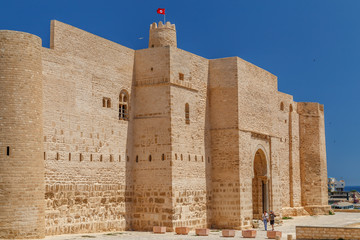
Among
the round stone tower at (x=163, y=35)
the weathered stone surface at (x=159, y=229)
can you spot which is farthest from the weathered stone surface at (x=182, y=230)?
the round stone tower at (x=163, y=35)

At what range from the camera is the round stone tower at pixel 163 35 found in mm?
24438

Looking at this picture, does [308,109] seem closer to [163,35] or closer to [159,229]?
[163,35]

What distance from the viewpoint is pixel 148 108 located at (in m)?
23.4

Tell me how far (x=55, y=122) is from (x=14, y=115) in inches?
79.3

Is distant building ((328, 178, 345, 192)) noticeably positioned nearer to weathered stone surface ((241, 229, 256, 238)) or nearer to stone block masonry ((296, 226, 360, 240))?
weathered stone surface ((241, 229, 256, 238))

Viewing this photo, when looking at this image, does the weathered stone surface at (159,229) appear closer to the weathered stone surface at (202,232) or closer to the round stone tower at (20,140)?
the weathered stone surface at (202,232)

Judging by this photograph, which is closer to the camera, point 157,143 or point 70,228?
point 70,228

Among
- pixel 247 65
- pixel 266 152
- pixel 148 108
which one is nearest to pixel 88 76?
pixel 148 108

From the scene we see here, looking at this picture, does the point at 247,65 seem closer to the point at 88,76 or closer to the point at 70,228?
the point at 88,76

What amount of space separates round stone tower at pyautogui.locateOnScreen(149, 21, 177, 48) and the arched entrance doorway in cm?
739

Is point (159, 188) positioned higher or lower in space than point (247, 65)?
lower

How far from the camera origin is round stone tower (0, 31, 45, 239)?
56.6 ft

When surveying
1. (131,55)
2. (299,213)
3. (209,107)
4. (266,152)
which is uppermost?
(131,55)

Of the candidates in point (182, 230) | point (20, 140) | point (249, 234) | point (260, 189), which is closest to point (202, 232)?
point (182, 230)
